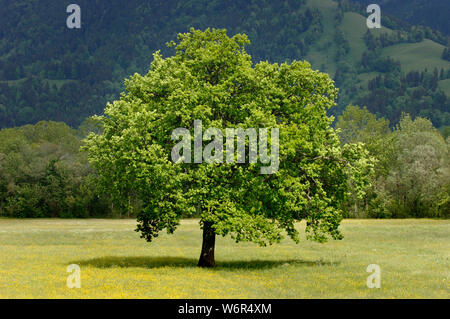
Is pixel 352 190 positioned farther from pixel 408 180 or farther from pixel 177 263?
pixel 177 263

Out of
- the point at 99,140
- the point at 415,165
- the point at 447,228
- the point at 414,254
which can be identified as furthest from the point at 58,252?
the point at 415,165

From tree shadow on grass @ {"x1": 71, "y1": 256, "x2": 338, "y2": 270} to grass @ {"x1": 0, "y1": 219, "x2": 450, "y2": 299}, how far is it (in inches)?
3.2

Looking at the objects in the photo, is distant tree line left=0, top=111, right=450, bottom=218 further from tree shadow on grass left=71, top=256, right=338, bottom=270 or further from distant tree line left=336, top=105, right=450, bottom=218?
tree shadow on grass left=71, top=256, right=338, bottom=270

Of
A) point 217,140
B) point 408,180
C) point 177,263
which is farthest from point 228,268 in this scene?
point 408,180

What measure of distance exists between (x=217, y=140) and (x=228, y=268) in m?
10.4

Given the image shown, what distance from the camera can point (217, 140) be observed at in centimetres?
3825

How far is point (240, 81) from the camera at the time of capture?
138 feet

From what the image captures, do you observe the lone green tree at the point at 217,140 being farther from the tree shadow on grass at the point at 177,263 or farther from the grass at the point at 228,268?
the grass at the point at 228,268

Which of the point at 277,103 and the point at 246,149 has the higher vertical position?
the point at 277,103

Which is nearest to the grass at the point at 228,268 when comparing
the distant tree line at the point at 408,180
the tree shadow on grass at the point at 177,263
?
the tree shadow on grass at the point at 177,263

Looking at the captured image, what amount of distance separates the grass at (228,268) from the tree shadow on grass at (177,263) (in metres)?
0.08

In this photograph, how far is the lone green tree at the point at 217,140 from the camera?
37812 mm
